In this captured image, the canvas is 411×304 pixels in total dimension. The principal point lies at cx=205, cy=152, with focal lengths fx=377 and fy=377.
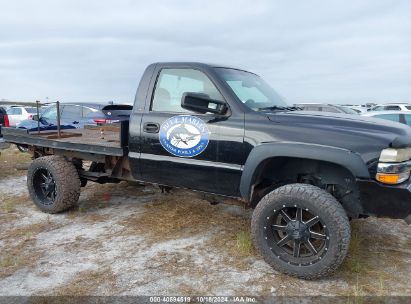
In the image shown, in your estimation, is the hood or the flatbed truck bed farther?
the flatbed truck bed

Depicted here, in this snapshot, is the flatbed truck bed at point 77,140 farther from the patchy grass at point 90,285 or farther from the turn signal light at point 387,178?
the turn signal light at point 387,178

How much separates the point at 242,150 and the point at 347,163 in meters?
0.97

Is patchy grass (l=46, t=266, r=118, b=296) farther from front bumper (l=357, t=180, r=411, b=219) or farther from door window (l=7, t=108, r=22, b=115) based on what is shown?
door window (l=7, t=108, r=22, b=115)

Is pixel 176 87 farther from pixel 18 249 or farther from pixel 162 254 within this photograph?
pixel 18 249

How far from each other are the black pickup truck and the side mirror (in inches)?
0.4

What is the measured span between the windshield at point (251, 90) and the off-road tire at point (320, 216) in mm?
1014

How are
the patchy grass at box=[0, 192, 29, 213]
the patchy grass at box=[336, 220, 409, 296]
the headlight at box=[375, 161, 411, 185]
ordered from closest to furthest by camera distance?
the headlight at box=[375, 161, 411, 185]
the patchy grass at box=[336, 220, 409, 296]
the patchy grass at box=[0, 192, 29, 213]

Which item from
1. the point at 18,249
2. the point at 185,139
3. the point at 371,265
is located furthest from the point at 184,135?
the point at 371,265

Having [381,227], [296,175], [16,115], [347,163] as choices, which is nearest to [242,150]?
[296,175]

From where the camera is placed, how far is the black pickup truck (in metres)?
3.23

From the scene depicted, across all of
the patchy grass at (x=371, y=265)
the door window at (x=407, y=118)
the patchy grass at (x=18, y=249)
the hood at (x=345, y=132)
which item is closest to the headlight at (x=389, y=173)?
the hood at (x=345, y=132)

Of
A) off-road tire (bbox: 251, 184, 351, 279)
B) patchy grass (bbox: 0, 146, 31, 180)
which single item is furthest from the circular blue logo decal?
patchy grass (bbox: 0, 146, 31, 180)

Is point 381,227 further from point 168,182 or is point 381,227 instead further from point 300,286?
point 168,182

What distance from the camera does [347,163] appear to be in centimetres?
321
